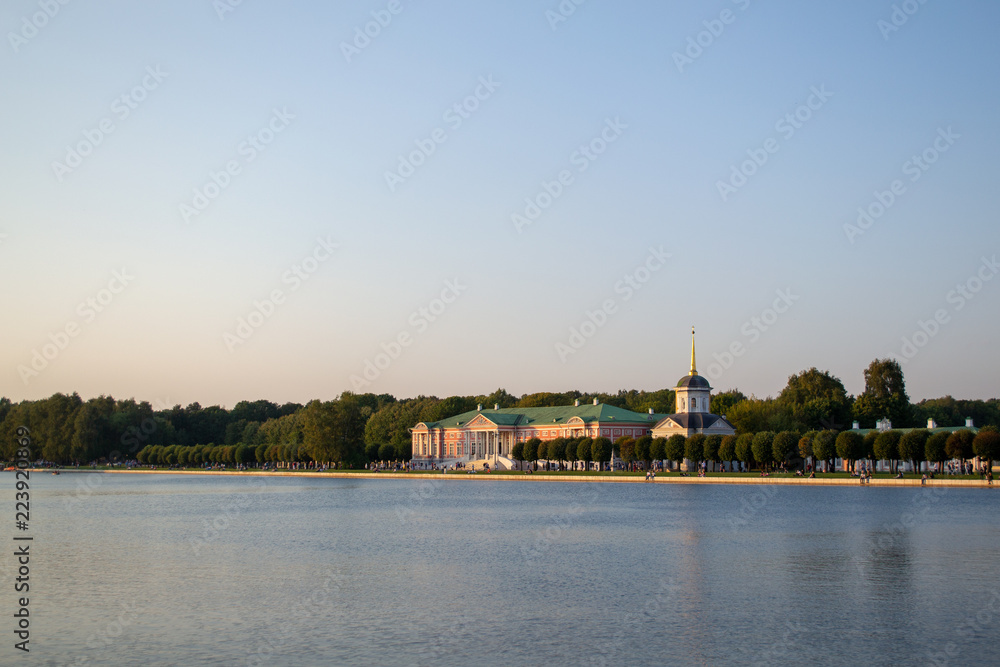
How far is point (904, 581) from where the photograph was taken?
22062 millimetres

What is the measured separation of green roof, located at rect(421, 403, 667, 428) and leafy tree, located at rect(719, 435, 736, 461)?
90.1 feet

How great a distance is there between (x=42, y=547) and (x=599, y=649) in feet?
Result: 73.7

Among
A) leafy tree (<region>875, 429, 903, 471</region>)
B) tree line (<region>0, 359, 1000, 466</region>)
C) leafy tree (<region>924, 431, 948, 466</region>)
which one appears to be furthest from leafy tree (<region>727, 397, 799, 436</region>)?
leafy tree (<region>924, 431, 948, 466</region>)

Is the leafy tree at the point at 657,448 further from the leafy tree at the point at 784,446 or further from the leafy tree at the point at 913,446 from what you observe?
the leafy tree at the point at 913,446

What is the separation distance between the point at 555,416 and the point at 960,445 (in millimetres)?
53807

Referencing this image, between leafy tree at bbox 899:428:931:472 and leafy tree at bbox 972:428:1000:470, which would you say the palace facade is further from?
leafy tree at bbox 972:428:1000:470

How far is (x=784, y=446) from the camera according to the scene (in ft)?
236

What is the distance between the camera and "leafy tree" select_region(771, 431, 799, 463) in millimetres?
71875

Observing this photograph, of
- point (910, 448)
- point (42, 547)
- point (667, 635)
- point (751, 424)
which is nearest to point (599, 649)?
point (667, 635)

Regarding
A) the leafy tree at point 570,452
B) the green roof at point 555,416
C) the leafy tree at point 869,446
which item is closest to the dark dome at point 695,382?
the green roof at point 555,416

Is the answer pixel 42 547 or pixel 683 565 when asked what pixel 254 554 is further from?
pixel 683 565

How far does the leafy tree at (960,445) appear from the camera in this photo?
63438 millimetres

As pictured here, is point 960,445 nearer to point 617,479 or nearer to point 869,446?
point 869,446

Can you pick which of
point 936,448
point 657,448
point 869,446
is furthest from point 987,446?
point 657,448
